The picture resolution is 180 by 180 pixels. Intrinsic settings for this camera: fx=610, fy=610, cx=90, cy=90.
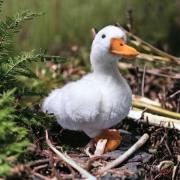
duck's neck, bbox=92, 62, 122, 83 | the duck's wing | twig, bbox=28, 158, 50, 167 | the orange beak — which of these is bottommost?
twig, bbox=28, 158, 50, 167

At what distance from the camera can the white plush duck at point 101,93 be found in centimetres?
176

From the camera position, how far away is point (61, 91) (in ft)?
6.24

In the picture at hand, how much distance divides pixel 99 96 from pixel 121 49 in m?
0.15

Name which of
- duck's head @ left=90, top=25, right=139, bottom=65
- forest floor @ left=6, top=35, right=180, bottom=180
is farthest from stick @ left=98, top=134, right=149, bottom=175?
duck's head @ left=90, top=25, right=139, bottom=65

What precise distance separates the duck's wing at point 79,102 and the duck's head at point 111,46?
0.29 ft

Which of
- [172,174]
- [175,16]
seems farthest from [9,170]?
[175,16]

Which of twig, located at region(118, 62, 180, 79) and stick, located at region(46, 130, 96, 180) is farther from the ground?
stick, located at region(46, 130, 96, 180)

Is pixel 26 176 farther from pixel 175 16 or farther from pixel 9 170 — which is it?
pixel 175 16

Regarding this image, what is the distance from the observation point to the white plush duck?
176 cm

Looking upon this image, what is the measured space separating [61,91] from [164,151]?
0.39 m

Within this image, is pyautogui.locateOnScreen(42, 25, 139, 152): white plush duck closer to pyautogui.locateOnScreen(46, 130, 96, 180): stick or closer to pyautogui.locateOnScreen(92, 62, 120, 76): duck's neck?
pyautogui.locateOnScreen(92, 62, 120, 76): duck's neck

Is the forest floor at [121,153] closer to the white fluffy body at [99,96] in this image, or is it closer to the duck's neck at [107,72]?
the white fluffy body at [99,96]

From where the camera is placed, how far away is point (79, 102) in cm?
177

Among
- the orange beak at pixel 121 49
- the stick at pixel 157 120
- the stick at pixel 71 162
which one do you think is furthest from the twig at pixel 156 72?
the stick at pixel 71 162
